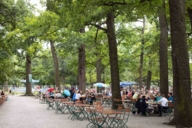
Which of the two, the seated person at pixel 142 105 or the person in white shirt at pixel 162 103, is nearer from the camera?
the person in white shirt at pixel 162 103

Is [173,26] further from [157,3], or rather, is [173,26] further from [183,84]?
[157,3]

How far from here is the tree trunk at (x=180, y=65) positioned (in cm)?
984

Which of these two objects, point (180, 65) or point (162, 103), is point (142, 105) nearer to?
point (162, 103)

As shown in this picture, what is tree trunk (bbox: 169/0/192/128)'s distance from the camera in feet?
32.3

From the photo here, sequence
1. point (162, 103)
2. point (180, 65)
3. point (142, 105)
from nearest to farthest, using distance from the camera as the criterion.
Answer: point (180, 65)
point (162, 103)
point (142, 105)

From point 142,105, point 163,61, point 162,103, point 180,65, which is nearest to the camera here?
point 180,65

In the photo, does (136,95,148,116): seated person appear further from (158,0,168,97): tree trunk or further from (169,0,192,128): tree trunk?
(169,0,192,128): tree trunk

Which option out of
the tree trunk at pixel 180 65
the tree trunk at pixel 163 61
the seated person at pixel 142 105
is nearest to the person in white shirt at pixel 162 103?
the seated person at pixel 142 105

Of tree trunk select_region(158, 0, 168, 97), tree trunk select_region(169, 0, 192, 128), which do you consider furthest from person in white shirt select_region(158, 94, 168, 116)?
→ tree trunk select_region(169, 0, 192, 128)

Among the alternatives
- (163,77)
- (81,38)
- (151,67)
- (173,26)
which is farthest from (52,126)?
(151,67)

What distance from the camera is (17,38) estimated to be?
2306cm

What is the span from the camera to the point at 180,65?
9.93 m

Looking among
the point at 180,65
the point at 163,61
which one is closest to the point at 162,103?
the point at 163,61

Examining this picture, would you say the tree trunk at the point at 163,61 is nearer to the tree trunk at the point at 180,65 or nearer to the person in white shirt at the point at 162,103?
the person in white shirt at the point at 162,103
